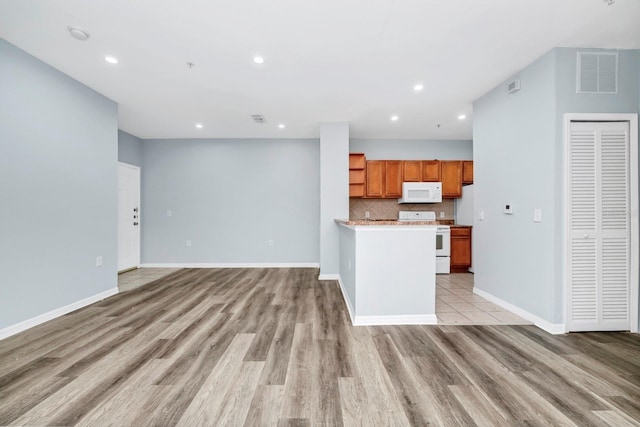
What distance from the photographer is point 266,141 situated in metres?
5.81

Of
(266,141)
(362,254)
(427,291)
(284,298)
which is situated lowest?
(284,298)

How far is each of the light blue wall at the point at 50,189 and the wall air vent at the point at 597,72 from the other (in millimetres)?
5522

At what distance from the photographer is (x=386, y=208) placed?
6012 mm

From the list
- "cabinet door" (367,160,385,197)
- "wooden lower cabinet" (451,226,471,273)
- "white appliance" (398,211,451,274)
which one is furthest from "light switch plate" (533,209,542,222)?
"cabinet door" (367,160,385,197)

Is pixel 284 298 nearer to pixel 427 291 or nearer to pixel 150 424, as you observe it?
pixel 427 291

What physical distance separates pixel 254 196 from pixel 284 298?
9.12 ft

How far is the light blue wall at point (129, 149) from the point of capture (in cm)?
522

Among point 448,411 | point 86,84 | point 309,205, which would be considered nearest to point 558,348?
point 448,411

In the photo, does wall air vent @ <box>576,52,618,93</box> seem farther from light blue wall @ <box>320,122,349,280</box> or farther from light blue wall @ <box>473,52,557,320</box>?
light blue wall @ <box>320,122,349,280</box>

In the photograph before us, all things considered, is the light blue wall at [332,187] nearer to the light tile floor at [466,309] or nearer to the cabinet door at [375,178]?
the cabinet door at [375,178]

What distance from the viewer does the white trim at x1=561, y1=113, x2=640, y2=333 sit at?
263 cm

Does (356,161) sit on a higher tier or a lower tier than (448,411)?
higher

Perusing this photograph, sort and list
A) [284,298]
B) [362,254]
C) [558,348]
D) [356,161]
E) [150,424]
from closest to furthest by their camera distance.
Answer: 1. [150,424]
2. [558,348]
3. [362,254]
4. [284,298]
5. [356,161]

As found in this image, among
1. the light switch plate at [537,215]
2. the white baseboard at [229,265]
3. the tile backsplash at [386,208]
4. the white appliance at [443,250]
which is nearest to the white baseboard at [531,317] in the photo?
the light switch plate at [537,215]
